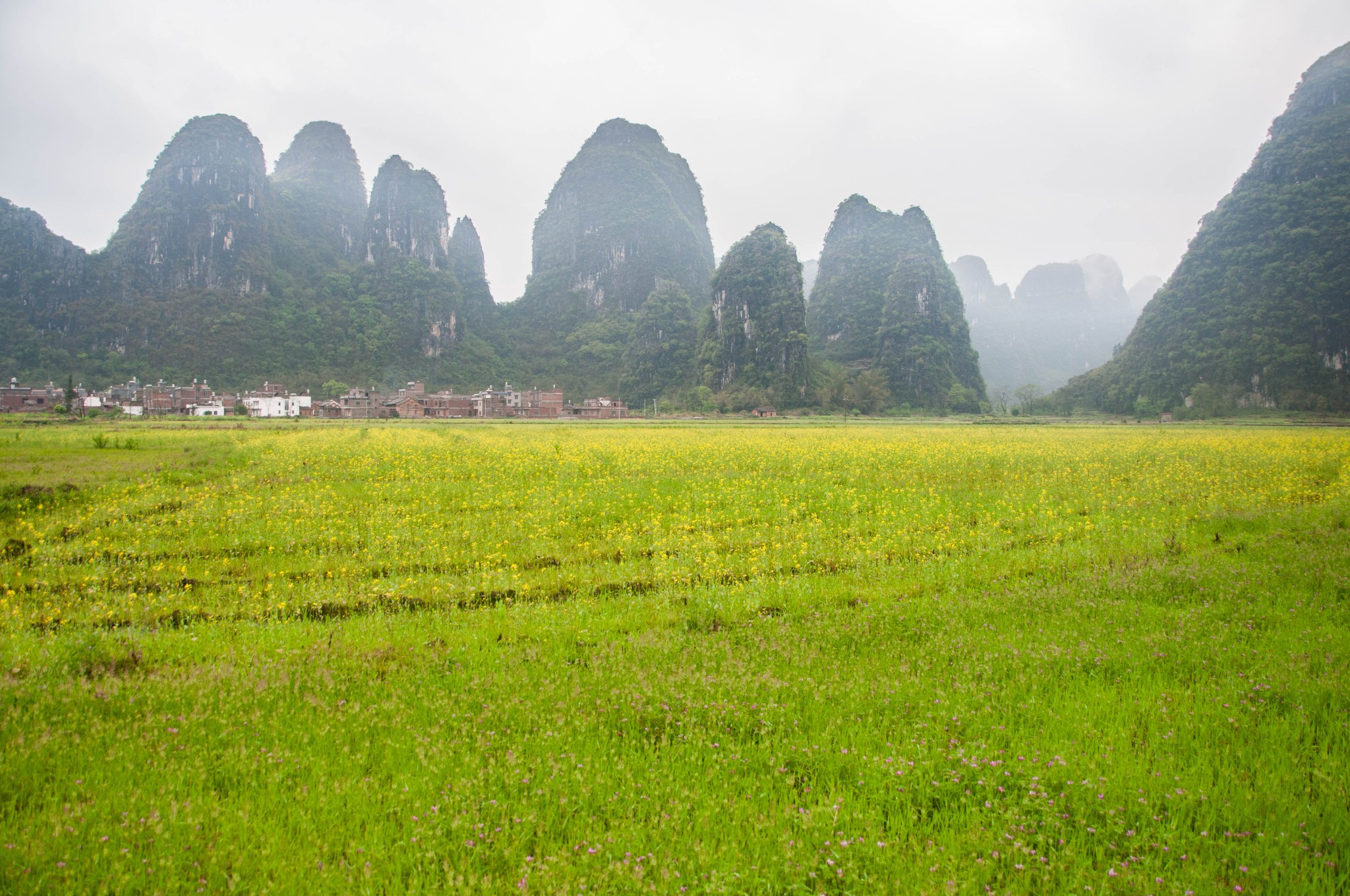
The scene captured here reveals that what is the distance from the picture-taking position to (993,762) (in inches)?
150

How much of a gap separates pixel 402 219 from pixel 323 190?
122 feet

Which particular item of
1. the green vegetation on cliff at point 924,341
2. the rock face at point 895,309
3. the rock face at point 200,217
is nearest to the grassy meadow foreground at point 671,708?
the rock face at point 895,309

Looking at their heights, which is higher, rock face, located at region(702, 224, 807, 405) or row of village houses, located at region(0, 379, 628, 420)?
rock face, located at region(702, 224, 807, 405)

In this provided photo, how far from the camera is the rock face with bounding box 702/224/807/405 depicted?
11906 centimetres

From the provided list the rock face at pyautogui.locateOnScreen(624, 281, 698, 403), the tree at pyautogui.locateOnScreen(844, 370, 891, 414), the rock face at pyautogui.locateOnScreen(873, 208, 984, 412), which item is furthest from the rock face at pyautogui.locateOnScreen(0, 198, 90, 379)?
the rock face at pyautogui.locateOnScreen(873, 208, 984, 412)

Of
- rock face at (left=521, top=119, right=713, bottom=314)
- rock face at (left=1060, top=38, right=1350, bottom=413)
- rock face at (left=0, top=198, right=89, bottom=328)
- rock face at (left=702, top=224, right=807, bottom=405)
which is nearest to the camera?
rock face at (left=1060, top=38, right=1350, bottom=413)

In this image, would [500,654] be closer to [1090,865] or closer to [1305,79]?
[1090,865]

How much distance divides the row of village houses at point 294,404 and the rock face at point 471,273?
61.2 meters

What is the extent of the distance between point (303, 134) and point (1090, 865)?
756 ft

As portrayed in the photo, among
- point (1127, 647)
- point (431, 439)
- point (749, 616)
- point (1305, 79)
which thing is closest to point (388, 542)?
point (749, 616)

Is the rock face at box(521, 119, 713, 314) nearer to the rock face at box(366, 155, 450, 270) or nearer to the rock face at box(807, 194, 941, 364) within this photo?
the rock face at box(366, 155, 450, 270)

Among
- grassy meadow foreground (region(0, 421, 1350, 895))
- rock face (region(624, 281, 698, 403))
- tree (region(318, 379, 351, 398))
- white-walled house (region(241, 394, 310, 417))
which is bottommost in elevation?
grassy meadow foreground (region(0, 421, 1350, 895))

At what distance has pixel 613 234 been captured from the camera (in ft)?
542

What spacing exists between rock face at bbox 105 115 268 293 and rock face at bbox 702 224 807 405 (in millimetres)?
99295
